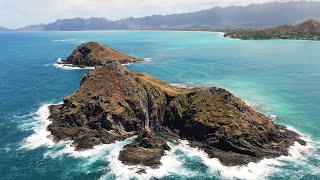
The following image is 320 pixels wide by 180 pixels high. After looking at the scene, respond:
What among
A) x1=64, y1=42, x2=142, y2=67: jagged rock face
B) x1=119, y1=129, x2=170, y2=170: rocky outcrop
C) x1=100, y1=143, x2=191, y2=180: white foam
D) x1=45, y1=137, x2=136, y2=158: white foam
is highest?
x1=64, y1=42, x2=142, y2=67: jagged rock face

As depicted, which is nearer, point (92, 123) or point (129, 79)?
point (92, 123)

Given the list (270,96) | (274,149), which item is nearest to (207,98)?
(274,149)

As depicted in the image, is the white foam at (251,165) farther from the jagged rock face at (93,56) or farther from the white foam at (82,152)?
the jagged rock face at (93,56)

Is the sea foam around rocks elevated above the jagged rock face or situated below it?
below

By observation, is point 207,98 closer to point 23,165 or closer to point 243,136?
point 243,136

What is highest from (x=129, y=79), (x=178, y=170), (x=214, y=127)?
(x=129, y=79)

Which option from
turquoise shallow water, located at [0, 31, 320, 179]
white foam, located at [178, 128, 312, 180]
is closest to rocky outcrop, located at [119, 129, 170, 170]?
turquoise shallow water, located at [0, 31, 320, 179]

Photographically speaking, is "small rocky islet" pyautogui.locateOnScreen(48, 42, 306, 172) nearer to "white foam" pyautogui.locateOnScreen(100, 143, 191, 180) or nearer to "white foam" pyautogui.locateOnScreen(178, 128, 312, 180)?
"white foam" pyautogui.locateOnScreen(178, 128, 312, 180)
